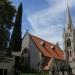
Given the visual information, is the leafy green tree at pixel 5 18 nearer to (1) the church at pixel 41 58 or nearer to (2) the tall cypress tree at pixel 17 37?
(2) the tall cypress tree at pixel 17 37

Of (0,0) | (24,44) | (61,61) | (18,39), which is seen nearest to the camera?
(0,0)

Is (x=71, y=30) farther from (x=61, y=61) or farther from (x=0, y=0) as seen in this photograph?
(x=0, y=0)

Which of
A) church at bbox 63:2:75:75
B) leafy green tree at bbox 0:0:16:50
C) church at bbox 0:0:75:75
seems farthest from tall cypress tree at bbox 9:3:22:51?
church at bbox 63:2:75:75

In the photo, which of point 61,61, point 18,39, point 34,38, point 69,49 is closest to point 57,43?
point 69,49

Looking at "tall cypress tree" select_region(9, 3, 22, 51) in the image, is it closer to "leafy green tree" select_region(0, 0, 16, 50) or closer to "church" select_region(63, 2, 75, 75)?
"leafy green tree" select_region(0, 0, 16, 50)

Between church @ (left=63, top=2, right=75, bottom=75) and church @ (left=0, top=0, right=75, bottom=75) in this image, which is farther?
church @ (left=63, top=2, right=75, bottom=75)

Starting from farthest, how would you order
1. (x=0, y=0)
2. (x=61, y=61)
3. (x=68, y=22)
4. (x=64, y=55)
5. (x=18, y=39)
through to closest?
(x=68, y=22) < (x=64, y=55) < (x=61, y=61) < (x=18, y=39) < (x=0, y=0)

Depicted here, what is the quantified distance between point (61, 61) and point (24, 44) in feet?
34.2

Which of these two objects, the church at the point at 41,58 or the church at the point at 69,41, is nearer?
the church at the point at 41,58

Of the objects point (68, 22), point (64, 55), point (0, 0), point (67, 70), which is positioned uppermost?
point (68, 22)

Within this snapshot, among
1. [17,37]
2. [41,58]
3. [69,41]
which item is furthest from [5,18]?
[69,41]

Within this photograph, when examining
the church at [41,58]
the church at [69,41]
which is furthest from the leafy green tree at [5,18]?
the church at [69,41]

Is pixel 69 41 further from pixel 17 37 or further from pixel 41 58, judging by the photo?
pixel 17 37

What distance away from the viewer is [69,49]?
62531mm
